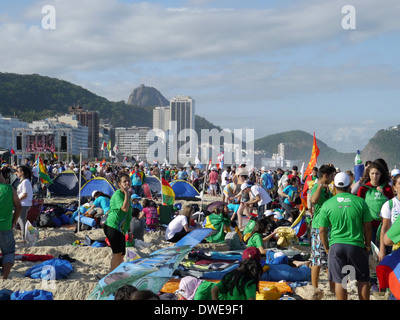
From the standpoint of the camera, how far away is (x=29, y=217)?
9.18 meters

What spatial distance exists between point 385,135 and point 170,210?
162708 mm

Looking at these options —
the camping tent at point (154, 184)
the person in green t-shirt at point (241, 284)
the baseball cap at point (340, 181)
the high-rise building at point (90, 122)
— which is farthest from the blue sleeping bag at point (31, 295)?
the high-rise building at point (90, 122)

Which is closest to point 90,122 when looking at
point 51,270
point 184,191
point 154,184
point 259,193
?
point 154,184

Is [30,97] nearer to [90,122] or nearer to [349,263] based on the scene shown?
[90,122]

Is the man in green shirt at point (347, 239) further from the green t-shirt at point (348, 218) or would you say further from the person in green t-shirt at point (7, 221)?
the person in green t-shirt at point (7, 221)

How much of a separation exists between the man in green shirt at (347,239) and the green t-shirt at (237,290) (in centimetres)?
101

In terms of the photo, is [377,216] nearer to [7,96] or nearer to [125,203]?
[125,203]

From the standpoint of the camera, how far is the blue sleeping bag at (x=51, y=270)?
5679 millimetres

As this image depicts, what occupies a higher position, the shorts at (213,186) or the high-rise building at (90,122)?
the high-rise building at (90,122)

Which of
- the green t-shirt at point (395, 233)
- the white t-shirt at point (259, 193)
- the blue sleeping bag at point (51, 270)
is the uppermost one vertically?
the green t-shirt at point (395, 233)

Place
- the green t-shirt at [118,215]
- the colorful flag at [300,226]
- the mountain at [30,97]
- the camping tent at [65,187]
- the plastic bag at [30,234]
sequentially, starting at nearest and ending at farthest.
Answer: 1. the green t-shirt at [118,215]
2. the plastic bag at [30,234]
3. the colorful flag at [300,226]
4. the camping tent at [65,187]
5. the mountain at [30,97]

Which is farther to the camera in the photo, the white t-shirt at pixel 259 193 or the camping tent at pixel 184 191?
the camping tent at pixel 184 191

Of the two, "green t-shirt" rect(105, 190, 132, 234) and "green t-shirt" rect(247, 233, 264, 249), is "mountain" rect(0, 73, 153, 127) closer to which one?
"green t-shirt" rect(247, 233, 264, 249)
